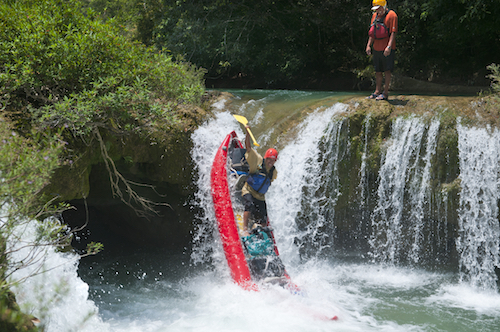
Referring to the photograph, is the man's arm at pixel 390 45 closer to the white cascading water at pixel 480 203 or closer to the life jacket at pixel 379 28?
the life jacket at pixel 379 28

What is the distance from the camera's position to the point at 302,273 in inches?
245

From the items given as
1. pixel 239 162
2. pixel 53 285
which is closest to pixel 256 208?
pixel 239 162

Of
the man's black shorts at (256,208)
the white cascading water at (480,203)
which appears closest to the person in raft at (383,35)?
the white cascading water at (480,203)

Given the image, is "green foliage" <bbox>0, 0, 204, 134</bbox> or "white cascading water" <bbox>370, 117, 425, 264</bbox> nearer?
"green foliage" <bbox>0, 0, 204, 134</bbox>

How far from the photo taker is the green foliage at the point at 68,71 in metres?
5.15

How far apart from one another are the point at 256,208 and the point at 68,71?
2848mm

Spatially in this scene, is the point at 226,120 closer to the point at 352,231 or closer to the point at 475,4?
the point at 352,231

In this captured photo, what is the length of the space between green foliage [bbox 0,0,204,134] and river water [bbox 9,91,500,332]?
1.28 meters

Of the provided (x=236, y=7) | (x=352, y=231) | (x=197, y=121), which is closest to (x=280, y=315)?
(x=352, y=231)

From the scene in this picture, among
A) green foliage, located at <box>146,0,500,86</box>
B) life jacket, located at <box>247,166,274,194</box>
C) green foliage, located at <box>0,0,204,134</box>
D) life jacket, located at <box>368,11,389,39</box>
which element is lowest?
life jacket, located at <box>247,166,274,194</box>

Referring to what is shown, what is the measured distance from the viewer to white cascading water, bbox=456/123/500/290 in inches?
231

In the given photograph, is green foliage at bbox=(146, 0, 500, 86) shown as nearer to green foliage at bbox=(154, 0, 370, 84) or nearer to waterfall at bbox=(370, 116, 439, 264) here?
green foliage at bbox=(154, 0, 370, 84)

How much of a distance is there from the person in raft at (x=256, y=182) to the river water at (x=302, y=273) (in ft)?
2.25

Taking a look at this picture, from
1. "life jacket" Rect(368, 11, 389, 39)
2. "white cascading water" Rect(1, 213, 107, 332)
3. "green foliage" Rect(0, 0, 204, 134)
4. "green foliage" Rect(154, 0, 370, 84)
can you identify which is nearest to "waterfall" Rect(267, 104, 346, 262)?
"life jacket" Rect(368, 11, 389, 39)
